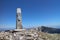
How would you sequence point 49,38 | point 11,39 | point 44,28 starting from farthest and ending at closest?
point 44,28
point 49,38
point 11,39

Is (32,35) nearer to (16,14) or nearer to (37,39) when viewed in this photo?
(37,39)

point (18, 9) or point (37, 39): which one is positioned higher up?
point (18, 9)

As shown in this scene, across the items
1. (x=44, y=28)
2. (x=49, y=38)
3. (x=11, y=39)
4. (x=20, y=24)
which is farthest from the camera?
(x=44, y=28)

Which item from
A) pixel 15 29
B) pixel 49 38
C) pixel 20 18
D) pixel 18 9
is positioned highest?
pixel 18 9

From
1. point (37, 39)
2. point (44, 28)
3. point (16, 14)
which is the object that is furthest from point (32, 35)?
point (44, 28)

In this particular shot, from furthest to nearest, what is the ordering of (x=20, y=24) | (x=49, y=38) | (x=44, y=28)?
(x=44, y=28), (x=49, y=38), (x=20, y=24)

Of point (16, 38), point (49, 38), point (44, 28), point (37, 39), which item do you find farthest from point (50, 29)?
point (16, 38)

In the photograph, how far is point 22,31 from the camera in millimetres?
9906

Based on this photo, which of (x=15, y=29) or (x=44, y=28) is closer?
(x=15, y=29)

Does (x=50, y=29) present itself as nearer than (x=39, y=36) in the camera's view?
No

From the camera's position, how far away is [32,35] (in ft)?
32.6

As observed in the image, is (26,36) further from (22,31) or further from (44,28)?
(44,28)

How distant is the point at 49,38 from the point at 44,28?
3.18 m

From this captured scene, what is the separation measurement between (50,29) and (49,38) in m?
3.60
